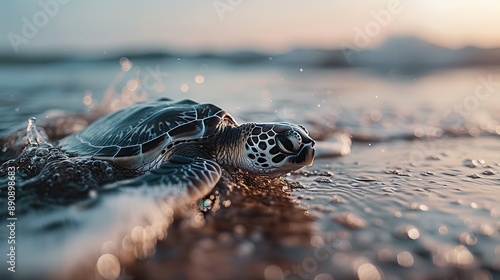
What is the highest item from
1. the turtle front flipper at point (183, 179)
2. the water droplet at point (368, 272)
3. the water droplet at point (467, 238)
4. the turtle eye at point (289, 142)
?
the turtle eye at point (289, 142)

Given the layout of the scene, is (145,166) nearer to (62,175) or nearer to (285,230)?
(62,175)

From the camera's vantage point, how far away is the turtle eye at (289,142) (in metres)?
2.73

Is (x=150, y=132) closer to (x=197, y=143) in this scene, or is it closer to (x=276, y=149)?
(x=197, y=143)

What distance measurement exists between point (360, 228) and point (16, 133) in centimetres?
416

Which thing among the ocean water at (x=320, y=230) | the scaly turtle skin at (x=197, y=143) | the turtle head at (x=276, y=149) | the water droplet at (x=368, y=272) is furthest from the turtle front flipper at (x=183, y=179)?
the water droplet at (x=368, y=272)

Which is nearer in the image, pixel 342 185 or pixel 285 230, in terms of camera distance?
pixel 285 230

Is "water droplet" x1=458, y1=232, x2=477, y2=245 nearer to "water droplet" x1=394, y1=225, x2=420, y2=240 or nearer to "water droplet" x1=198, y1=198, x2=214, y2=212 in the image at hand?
"water droplet" x1=394, y1=225, x2=420, y2=240

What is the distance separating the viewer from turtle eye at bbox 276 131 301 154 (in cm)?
273

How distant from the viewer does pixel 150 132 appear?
3.03 meters

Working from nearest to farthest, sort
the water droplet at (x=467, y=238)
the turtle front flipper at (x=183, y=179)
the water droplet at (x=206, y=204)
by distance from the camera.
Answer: the water droplet at (x=467, y=238), the turtle front flipper at (x=183, y=179), the water droplet at (x=206, y=204)

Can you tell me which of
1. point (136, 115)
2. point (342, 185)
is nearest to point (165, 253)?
point (342, 185)

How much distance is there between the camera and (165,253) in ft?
5.70

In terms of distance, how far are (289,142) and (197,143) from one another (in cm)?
76

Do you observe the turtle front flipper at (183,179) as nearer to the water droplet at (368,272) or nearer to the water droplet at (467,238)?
the water droplet at (368,272)
